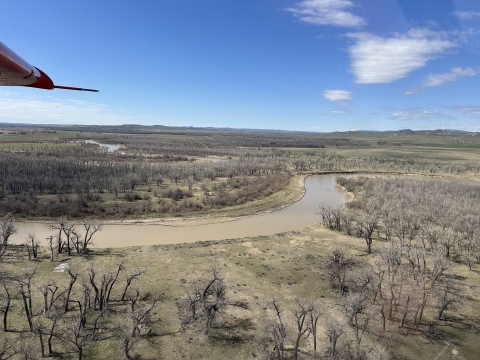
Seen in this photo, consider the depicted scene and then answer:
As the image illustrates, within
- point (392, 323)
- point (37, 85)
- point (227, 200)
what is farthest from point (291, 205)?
point (37, 85)

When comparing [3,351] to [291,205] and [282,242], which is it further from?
[291,205]

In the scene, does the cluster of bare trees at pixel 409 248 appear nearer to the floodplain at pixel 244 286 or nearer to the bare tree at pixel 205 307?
the floodplain at pixel 244 286

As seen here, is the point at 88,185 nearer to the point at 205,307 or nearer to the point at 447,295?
the point at 205,307

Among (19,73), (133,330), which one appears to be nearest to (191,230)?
(133,330)

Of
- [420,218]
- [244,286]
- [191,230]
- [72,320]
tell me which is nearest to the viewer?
[72,320]

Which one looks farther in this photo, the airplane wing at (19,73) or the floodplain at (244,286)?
the floodplain at (244,286)

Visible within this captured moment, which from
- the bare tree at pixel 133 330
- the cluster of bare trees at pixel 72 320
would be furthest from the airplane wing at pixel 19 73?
the bare tree at pixel 133 330

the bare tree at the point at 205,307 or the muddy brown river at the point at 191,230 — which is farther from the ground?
the bare tree at the point at 205,307

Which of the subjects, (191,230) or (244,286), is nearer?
(244,286)
